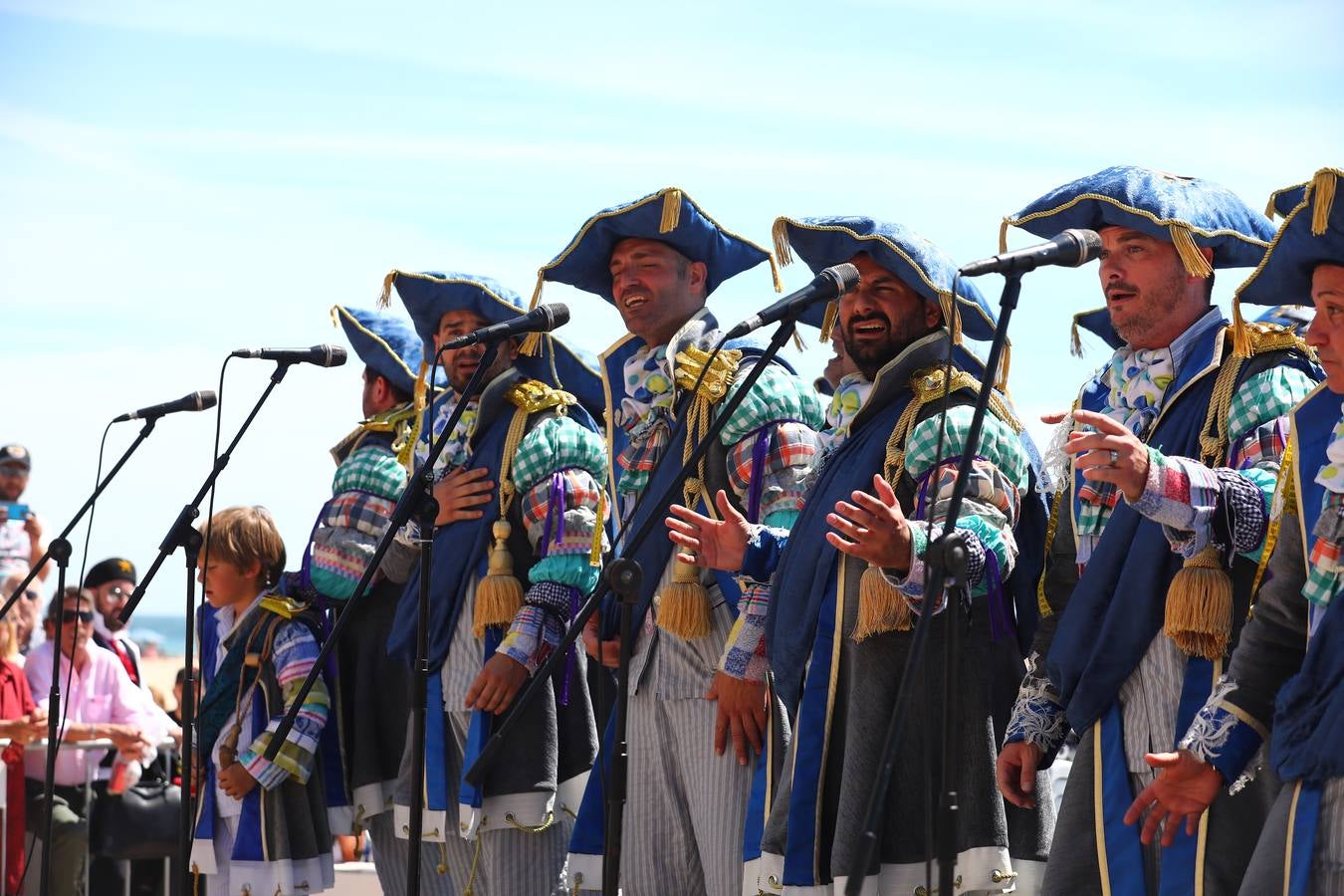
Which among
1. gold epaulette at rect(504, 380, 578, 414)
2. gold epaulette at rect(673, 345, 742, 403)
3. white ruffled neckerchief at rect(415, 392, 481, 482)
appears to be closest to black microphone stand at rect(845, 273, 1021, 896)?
gold epaulette at rect(673, 345, 742, 403)

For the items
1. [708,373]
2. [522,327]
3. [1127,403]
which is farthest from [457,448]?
[1127,403]

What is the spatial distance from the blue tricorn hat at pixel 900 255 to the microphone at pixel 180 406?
184cm

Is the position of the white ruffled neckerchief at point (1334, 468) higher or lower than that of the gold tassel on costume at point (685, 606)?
higher

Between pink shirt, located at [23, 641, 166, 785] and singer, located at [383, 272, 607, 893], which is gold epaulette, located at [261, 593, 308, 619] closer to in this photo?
singer, located at [383, 272, 607, 893]

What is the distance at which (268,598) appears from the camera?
6.11 meters

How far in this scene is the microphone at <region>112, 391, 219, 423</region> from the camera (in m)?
5.41

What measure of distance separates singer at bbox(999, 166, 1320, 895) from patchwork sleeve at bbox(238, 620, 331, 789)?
2.71m

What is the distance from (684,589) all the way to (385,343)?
210cm

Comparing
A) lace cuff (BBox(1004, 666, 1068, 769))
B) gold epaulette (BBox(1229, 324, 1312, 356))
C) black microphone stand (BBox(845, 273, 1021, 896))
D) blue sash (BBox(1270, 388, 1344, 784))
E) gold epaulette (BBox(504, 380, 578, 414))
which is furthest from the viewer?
gold epaulette (BBox(504, 380, 578, 414))

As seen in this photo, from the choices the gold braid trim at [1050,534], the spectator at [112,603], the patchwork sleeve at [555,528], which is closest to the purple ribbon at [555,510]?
the patchwork sleeve at [555,528]

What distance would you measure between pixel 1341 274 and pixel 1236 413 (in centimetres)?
45

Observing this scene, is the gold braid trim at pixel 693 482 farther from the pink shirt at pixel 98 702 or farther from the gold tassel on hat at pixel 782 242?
the pink shirt at pixel 98 702

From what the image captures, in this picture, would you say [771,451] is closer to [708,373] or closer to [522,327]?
[708,373]

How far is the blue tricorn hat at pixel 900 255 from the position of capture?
443 centimetres
